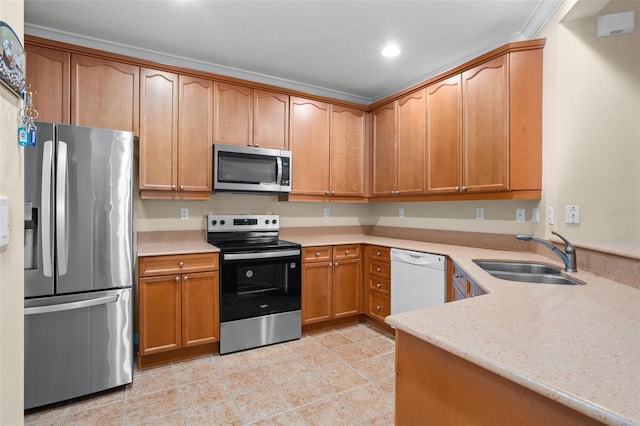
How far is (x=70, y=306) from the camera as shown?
2096mm

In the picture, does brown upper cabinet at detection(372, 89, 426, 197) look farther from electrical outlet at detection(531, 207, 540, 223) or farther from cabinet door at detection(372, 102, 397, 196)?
electrical outlet at detection(531, 207, 540, 223)

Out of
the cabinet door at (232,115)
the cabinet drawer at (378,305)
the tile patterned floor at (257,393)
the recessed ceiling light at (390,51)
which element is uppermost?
the recessed ceiling light at (390,51)

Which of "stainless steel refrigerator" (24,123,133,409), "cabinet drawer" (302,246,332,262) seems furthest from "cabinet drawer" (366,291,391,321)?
"stainless steel refrigerator" (24,123,133,409)

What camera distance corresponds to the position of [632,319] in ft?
3.38

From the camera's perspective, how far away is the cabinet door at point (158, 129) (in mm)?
2746

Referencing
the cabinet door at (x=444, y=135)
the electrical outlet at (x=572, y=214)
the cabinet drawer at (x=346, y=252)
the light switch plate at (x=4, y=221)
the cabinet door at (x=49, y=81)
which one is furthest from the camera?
the cabinet drawer at (x=346, y=252)

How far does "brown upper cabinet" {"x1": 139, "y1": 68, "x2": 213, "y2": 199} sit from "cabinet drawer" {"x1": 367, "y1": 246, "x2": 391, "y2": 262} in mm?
1677

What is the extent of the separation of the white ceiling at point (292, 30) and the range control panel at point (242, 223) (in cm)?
138

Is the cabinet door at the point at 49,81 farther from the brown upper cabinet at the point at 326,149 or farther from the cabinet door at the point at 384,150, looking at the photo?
the cabinet door at the point at 384,150

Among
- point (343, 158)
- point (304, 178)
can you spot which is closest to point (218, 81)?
point (304, 178)

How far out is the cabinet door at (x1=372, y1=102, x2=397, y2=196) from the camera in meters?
3.55

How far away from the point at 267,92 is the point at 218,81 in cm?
47

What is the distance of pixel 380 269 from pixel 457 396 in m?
2.46

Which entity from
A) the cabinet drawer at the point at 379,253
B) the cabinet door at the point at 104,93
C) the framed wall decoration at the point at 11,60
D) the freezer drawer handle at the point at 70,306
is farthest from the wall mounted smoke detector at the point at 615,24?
Result: the freezer drawer handle at the point at 70,306
